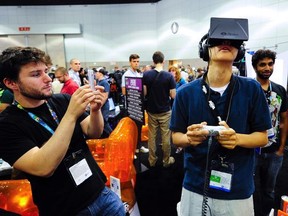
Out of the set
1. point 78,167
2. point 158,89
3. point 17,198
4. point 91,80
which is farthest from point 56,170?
point 158,89

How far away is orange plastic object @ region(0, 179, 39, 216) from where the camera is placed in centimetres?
181

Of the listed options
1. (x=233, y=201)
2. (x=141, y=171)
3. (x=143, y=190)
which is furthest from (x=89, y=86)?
(x=141, y=171)

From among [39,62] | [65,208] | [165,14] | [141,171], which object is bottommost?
[141,171]

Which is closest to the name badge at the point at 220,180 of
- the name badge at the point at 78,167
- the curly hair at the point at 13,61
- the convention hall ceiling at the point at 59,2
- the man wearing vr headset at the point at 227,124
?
the man wearing vr headset at the point at 227,124

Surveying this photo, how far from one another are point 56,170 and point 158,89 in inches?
106

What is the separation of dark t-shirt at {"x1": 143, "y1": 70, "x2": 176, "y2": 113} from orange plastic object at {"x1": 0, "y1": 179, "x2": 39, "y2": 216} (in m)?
2.26

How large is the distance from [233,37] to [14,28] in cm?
1509

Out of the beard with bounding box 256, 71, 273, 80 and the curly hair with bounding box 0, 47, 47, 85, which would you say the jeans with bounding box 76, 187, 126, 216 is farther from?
the beard with bounding box 256, 71, 273, 80

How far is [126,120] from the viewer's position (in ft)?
8.67

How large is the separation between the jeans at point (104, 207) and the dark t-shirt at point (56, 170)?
0.11 feet

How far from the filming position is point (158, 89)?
12.2ft

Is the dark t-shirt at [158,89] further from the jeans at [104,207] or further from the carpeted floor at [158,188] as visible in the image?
the jeans at [104,207]

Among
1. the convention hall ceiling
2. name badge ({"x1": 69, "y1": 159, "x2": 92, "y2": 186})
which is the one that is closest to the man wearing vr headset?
name badge ({"x1": 69, "y1": 159, "x2": 92, "y2": 186})

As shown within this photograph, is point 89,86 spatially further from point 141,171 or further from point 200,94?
point 141,171
